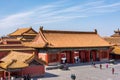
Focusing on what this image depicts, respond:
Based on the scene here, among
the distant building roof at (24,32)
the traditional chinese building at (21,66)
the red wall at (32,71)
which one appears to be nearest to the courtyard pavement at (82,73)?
the red wall at (32,71)

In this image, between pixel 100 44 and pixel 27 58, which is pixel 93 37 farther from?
pixel 27 58

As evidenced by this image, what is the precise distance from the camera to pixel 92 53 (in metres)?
53.8

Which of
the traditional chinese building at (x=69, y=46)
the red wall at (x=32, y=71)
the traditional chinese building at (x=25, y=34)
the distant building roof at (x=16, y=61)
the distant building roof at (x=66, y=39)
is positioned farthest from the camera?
the traditional chinese building at (x=25, y=34)

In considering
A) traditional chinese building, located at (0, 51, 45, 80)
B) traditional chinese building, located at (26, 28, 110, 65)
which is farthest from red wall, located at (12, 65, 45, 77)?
traditional chinese building, located at (26, 28, 110, 65)

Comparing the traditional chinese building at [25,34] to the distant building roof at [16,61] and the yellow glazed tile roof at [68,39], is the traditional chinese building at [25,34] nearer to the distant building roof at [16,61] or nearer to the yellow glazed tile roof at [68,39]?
the yellow glazed tile roof at [68,39]

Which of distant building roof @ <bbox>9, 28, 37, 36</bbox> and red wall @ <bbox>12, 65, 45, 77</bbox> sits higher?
distant building roof @ <bbox>9, 28, 37, 36</bbox>

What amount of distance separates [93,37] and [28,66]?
24795 mm

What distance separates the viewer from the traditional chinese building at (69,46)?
45.9 m

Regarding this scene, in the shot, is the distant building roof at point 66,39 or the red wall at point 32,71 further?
the distant building roof at point 66,39

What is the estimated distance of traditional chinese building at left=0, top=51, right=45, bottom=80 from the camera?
31.6m

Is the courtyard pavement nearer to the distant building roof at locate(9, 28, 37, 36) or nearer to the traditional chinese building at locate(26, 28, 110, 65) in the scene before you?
the traditional chinese building at locate(26, 28, 110, 65)

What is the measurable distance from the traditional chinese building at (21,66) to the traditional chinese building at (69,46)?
28.5 feet

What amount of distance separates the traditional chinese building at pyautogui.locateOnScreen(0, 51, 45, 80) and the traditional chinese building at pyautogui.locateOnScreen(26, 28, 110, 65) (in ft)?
28.5

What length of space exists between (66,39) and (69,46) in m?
2.61
